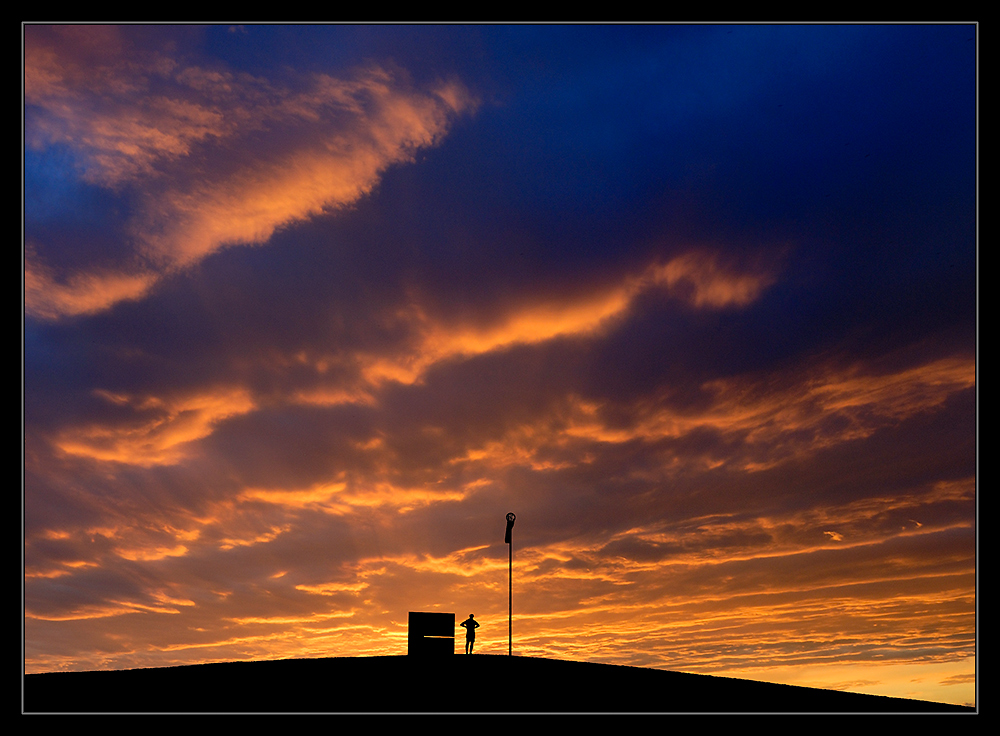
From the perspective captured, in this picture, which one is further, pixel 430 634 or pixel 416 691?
pixel 430 634

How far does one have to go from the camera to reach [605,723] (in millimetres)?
17047

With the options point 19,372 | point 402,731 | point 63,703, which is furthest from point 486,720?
point 19,372

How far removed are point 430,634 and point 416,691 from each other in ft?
13.1

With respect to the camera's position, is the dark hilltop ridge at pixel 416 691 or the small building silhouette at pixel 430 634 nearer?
the dark hilltop ridge at pixel 416 691

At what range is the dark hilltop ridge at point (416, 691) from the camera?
18.0 meters

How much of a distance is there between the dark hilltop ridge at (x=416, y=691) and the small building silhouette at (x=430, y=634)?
2.46 ft

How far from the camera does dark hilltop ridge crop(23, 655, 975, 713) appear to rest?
707 inches

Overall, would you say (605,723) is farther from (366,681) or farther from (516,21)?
(516,21)

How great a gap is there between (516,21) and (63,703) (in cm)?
1851

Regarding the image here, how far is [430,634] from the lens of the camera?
75.7 ft

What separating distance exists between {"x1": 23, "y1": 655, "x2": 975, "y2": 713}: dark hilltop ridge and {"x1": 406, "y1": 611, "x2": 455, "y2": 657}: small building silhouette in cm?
75

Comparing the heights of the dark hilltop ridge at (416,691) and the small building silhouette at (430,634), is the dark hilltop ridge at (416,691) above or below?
below

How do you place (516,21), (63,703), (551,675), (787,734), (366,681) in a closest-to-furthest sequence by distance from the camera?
1. (516,21)
2. (787,734)
3. (63,703)
4. (366,681)
5. (551,675)

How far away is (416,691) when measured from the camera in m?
19.1
